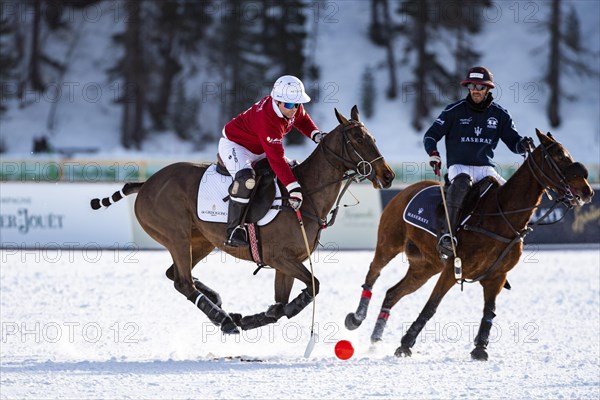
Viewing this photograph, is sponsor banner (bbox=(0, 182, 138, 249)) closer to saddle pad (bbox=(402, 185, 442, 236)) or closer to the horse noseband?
saddle pad (bbox=(402, 185, 442, 236))

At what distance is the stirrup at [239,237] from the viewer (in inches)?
348

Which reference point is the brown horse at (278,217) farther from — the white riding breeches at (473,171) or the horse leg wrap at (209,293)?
the white riding breeches at (473,171)

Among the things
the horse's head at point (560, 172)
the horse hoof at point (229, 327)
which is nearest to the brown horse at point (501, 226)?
the horse's head at point (560, 172)

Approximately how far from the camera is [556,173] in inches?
339

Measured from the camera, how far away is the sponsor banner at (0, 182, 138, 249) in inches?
698

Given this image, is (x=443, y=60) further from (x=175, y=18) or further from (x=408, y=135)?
(x=175, y=18)

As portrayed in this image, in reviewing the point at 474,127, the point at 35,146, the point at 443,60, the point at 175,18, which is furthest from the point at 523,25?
the point at 474,127

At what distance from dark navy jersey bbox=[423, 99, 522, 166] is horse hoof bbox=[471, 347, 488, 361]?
1.88m

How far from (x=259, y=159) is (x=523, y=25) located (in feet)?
133

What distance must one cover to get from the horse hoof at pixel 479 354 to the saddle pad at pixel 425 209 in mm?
1225

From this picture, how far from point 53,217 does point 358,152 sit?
1071 centimetres

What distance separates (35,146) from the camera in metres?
35.7

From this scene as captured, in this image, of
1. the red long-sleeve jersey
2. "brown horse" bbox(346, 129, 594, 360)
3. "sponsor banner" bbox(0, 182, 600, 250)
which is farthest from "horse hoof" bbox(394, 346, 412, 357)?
"sponsor banner" bbox(0, 182, 600, 250)

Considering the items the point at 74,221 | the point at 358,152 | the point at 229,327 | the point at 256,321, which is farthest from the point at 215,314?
the point at 74,221
